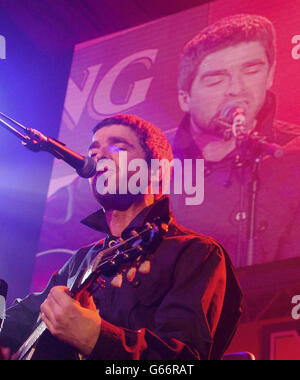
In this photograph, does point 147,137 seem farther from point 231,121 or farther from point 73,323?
point 73,323

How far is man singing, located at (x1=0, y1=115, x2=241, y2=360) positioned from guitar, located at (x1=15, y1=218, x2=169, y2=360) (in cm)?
3

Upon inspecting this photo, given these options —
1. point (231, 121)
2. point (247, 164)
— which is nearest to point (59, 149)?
point (247, 164)

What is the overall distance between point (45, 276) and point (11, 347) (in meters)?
1.06

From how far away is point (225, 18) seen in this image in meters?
3.75

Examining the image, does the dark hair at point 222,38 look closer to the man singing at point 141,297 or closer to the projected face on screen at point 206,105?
the projected face on screen at point 206,105

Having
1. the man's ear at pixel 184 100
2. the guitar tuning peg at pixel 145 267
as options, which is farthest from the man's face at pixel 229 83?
the guitar tuning peg at pixel 145 267

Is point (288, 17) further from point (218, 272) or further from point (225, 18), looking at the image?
point (218, 272)

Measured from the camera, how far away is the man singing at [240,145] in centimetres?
303

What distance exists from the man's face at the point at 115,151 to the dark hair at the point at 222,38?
115 centimetres

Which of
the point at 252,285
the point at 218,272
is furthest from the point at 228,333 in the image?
the point at 252,285

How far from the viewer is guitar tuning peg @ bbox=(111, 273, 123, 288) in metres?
2.03

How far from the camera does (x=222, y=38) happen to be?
3.67 meters

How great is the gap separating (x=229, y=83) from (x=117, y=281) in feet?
6.15

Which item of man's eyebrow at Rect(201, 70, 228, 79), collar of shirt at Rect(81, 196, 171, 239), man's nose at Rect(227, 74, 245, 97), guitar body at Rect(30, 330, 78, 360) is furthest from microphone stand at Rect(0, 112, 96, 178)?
man's eyebrow at Rect(201, 70, 228, 79)
